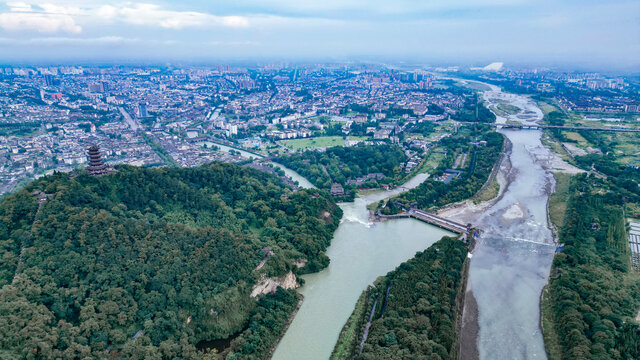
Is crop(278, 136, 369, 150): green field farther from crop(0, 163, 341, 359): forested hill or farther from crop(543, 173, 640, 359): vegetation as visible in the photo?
crop(543, 173, 640, 359): vegetation

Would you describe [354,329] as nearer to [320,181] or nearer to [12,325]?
[12,325]

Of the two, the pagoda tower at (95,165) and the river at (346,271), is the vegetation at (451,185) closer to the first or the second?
the river at (346,271)

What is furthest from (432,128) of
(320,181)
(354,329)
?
(354,329)

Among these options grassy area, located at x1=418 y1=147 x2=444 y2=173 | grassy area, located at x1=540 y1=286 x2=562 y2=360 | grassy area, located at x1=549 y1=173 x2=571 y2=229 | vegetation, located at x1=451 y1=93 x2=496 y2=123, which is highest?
vegetation, located at x1=451 y1=93 x2=496 y2=123

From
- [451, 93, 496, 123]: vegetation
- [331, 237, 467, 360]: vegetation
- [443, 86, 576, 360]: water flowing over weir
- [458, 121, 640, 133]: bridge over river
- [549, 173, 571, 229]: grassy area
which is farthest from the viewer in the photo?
[451, 93, 496, 123]: vegetation

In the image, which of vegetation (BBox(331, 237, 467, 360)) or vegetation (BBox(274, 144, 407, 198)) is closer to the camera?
vegetation (BBox(331, 237, 467, 360))

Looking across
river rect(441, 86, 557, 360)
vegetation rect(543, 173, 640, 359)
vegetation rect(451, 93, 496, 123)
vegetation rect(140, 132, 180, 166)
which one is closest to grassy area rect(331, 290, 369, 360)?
river rect(441, 86, 557, 360)

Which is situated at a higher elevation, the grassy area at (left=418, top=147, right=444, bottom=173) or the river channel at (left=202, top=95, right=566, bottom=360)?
the grassy area at (left=418, top=147, right=444, bottom=173)
